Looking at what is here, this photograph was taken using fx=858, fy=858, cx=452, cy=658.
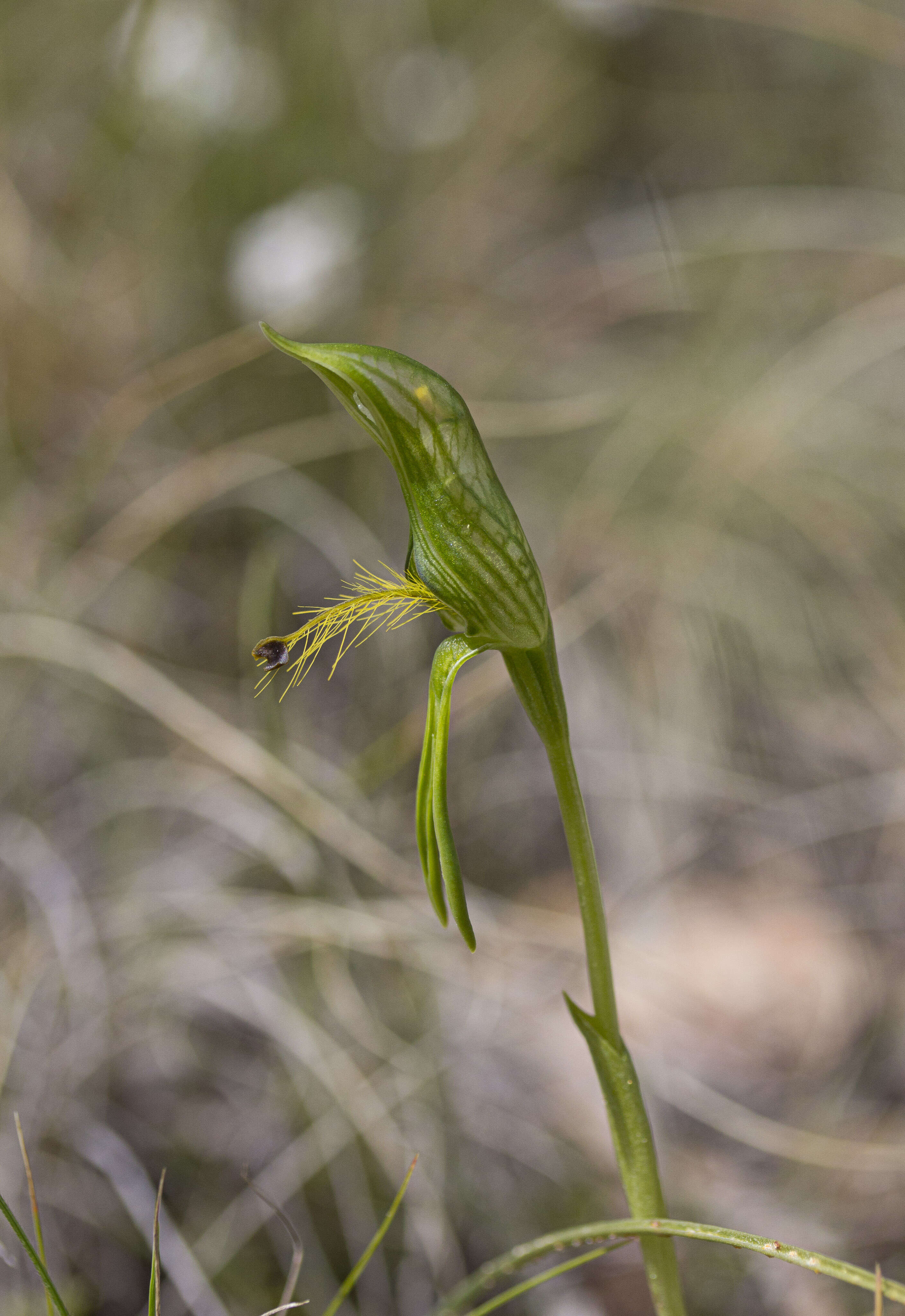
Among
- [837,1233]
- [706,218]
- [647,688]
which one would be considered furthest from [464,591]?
[706,218]

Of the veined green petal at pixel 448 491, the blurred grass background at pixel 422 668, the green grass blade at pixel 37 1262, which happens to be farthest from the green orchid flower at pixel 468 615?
the blurred grass background at pixel 422 668

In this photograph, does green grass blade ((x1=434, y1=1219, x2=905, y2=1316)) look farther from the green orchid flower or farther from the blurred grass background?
the blurred grass background

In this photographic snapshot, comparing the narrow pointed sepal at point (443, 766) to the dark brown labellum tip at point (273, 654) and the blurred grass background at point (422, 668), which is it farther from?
the blurred grass background at point (422, 668)

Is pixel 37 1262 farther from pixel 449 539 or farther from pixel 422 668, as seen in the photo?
pixel 422 668

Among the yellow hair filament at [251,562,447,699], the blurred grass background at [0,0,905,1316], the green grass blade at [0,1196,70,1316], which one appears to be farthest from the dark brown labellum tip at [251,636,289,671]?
the blurred grass background at [0,0,905,1316]

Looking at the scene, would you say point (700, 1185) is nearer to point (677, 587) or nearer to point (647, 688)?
point (647, 688)

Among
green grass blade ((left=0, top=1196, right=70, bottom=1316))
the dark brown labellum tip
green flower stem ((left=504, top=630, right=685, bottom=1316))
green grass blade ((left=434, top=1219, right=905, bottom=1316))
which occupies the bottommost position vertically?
green grass blade ((left=434, top=1219, right=905, bottom=1316))
